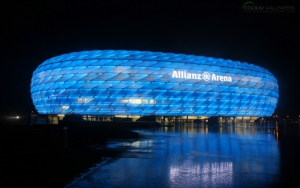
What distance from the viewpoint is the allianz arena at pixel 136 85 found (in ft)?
174

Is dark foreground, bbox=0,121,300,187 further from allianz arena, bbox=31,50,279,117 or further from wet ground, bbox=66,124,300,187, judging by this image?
allianz arena, bbox=31,50,279,117

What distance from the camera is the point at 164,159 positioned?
33.9 feet

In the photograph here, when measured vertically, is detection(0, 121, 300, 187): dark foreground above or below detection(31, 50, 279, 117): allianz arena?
below

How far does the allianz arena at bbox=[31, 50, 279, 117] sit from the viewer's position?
53.0 metres

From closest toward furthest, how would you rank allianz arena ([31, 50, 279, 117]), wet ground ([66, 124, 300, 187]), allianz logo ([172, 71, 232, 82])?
wet ground ([66, 124, 300, 187]) → allianz arena ([31, 50, 279, 117]) → allianz logo ([172, 71, 232, 82])

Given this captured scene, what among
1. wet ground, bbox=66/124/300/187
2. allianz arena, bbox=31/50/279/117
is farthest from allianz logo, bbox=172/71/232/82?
wet ground, bbox=66/124/300/187

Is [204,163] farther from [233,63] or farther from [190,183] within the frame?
[233,63]

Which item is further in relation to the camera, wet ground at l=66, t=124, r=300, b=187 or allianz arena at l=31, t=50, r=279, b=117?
allianz arena at l=31, t=50, r=279, b=117

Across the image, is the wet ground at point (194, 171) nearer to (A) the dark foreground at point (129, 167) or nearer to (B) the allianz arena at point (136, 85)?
(A) the dark foreground at point (129, 167)

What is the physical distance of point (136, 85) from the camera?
174 feet

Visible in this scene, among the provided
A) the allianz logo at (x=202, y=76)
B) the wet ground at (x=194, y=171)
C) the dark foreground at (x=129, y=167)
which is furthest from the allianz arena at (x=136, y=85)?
the wet ground at (x=194, y=171)

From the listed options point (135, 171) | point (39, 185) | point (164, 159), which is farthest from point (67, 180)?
point (164, 159)

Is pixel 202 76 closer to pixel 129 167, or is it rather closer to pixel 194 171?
pixel 129 167

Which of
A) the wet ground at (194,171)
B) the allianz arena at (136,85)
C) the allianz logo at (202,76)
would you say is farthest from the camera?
the allianz logo at (202,76)
